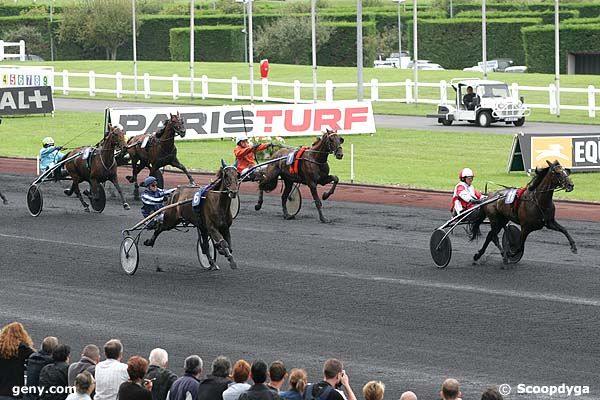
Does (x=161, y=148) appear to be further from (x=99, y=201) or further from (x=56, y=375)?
(x=56, y=375)

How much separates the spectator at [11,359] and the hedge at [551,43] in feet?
176

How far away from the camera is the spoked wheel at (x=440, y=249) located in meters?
18.9

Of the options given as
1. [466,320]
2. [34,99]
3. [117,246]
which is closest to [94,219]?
[117,246]

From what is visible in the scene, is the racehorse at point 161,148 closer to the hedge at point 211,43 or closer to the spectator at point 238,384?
the spectator at point 238,384

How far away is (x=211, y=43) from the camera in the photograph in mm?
72688

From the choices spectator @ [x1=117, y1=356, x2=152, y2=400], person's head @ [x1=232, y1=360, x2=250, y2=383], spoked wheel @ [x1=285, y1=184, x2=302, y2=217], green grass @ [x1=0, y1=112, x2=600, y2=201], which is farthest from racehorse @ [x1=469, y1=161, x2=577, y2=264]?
spectator @ [x1=117, y1=356, x2=152, y2=400]

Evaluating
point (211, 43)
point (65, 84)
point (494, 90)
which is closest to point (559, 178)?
point (494, 90)

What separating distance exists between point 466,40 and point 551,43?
21.1 feet

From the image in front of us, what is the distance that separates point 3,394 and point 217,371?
6.37ft

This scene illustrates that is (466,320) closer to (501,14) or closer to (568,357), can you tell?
(568,357)

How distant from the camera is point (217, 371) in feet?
34.4

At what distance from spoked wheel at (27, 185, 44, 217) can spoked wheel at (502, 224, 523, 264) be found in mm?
9395

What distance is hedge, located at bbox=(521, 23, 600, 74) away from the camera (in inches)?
2477

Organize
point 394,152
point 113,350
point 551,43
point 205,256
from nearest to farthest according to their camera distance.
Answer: point 113,350
point 205,256
point 394,152
point 551,43
